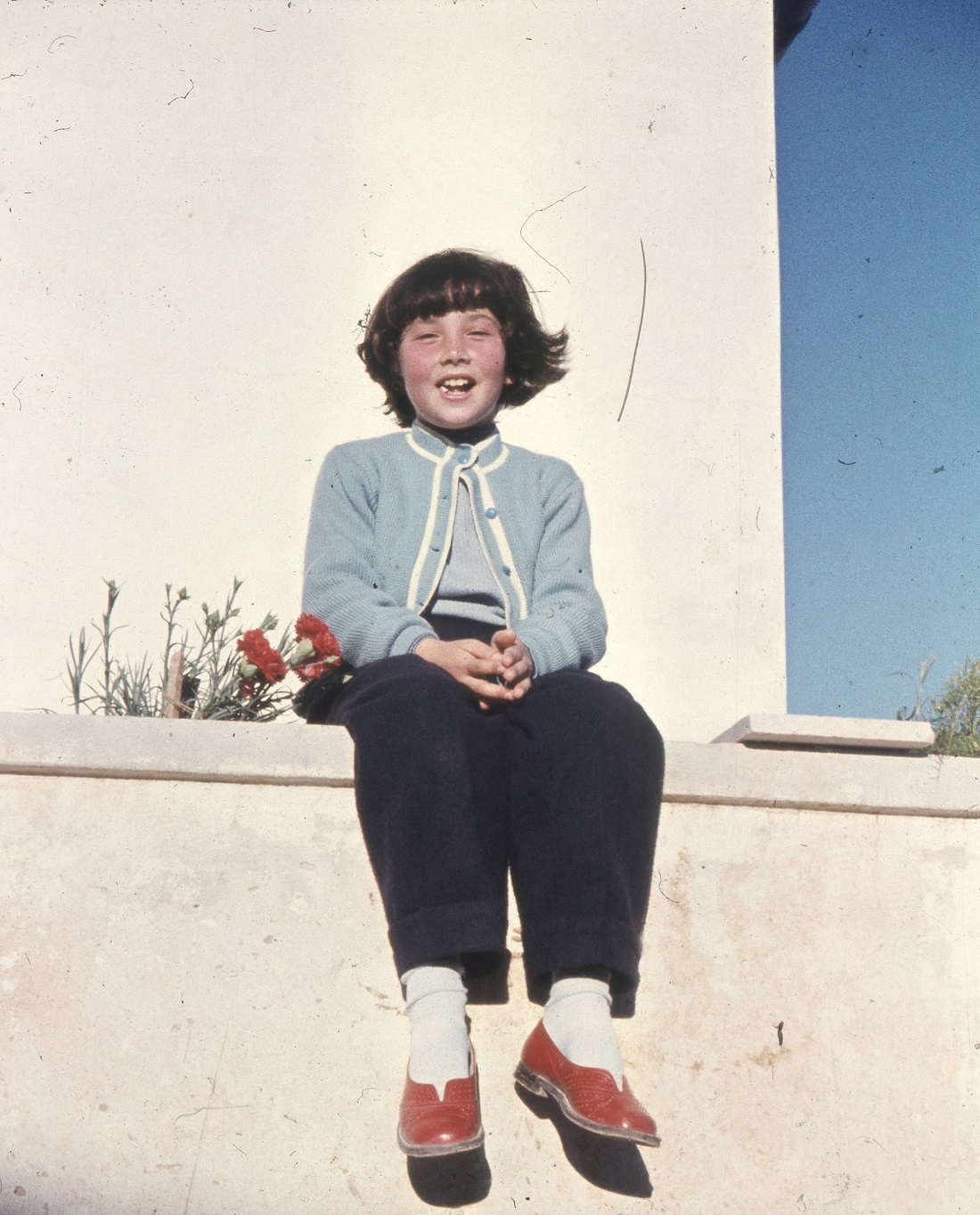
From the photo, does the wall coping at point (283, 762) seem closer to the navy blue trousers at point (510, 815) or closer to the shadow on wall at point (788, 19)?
the navy blue trousers at point (510, 815)

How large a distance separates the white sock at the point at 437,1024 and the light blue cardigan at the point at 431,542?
1.75ft

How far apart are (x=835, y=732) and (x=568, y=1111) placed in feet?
2.56

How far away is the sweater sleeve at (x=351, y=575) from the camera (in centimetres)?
199

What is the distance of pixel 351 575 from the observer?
2.12 metres

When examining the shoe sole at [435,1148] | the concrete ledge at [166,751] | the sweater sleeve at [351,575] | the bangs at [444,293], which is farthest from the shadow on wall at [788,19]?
the shoe sole at [435,1148]

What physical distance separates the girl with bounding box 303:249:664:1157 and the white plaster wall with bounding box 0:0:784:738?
0.53m

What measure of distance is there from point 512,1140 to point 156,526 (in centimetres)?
158

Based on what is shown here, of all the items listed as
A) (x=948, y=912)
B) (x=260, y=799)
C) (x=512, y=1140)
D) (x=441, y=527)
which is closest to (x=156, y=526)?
(x=441, y=527)

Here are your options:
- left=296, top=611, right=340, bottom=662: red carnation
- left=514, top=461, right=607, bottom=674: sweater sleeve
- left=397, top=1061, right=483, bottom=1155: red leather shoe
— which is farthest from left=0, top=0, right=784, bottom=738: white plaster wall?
left=397, top=1061, right=483, bottom=1155: red leather shoe

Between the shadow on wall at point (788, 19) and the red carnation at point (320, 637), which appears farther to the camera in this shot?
the shadow on wall at point (788, 19)

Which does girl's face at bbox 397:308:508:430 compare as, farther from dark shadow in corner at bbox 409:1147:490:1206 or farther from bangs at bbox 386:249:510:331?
dark shadow in corner at bbox 409:1147:490:1206

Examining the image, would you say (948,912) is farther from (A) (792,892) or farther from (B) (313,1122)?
(B) (313,1122)

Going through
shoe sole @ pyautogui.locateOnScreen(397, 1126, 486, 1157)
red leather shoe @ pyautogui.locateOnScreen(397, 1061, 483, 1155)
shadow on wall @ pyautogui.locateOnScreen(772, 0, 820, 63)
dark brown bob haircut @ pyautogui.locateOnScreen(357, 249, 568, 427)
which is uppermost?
shadow on wall @ pyautogui.locateOnScreen(772, 0, 820, 63)

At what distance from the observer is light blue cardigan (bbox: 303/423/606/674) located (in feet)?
6.68
